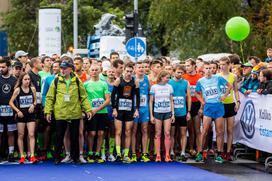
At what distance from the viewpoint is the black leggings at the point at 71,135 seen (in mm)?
16750

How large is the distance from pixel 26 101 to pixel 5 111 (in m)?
0.47

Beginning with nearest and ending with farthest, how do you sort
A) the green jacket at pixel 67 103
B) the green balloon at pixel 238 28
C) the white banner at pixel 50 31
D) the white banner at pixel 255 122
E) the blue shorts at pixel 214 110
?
the white banner at pixel 255 122
the green jacket at pixel 67 103
the blue shorts at pixel 214 110
the green balloon at pixel 238 28
the white banner at pixel 50 31

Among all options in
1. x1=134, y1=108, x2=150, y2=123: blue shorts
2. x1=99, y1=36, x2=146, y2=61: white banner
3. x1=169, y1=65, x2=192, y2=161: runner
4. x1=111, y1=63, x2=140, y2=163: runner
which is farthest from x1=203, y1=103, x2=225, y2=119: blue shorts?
x1=99, y1=36, x2=146, y2=61: white banner

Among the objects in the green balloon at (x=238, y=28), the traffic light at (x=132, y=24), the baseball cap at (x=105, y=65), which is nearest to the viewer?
the baseball cap at (x=105, y=65)

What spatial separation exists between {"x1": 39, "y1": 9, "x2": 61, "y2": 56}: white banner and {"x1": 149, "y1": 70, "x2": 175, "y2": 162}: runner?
65.2 feet

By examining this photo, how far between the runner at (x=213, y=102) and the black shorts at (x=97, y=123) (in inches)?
82.4

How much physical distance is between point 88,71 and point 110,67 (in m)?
0.80

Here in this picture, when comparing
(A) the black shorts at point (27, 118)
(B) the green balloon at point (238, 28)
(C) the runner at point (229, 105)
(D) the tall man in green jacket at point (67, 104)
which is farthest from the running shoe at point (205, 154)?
(B) the green balloon at point (238, 28)

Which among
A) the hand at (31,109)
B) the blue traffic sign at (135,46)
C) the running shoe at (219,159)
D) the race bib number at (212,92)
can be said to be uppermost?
the blue traffic sign at (135,46)

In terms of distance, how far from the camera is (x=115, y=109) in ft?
56.2

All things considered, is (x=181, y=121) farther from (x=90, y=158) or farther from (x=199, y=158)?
(x=90, y=158)

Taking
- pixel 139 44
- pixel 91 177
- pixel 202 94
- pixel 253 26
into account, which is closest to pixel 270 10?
pixel 253 26

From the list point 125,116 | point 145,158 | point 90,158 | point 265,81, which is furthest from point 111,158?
point 265,81

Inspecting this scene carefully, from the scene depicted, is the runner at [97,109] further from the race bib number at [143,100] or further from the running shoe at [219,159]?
the running shoe at [219,159]
